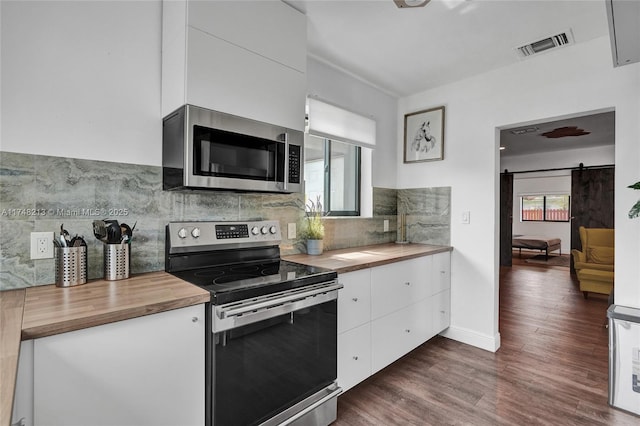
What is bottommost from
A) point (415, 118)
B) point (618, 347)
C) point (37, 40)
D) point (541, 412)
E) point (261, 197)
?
point (541, 412)

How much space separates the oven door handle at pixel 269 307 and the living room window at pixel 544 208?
9399 mm

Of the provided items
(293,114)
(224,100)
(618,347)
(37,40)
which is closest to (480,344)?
(618,347)

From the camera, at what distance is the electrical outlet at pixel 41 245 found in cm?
144

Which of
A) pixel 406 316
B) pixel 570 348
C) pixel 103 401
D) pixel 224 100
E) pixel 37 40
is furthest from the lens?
pixel 570 348

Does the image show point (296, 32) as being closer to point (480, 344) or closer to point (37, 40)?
point (37, 40)

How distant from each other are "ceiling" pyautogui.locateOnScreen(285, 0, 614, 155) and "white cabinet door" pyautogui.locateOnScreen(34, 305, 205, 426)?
6.22 feet

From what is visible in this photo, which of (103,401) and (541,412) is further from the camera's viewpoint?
(541,412)

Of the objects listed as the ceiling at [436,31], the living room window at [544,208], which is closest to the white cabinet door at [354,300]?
the ceiling at [436,31]

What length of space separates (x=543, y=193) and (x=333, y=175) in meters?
8.03

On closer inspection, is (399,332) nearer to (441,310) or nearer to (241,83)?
(441,310)

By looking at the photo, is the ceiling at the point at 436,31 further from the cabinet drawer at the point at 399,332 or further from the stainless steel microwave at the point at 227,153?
the cabinet drawer at the point at 399,332

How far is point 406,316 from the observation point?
8.43 feet

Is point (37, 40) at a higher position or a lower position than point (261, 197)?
higher

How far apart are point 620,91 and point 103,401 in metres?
3.36
